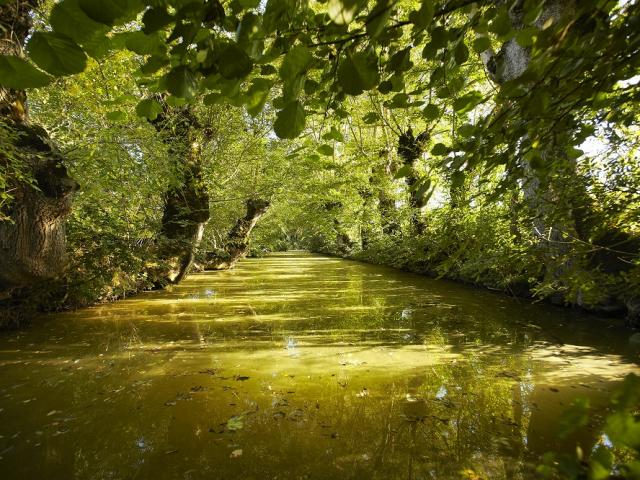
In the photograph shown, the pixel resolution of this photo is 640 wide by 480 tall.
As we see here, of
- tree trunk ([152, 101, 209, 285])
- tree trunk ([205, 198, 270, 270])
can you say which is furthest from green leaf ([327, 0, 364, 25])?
tree trunk ([205, 198, 270, 270])

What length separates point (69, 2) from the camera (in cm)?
73

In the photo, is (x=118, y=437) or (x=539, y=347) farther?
(x=539, y=347)

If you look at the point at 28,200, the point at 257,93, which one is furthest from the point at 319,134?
the point at 28,200

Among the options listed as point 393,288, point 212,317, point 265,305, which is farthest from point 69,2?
point 393,288

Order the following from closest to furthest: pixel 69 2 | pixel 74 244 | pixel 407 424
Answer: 1. pixel 69 2
2. pixel 407 424
3. pixel 74 244

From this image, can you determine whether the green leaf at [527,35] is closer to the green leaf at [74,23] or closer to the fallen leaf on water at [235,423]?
the green leaf at [74,23]

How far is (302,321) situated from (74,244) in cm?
480

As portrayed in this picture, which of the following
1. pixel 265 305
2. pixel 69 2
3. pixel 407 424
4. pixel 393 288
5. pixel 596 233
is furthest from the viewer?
pixel 393 288

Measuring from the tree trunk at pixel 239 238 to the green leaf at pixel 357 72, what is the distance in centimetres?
1482

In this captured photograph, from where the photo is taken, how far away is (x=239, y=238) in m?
17.3

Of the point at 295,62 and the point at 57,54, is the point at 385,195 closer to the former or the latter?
the point at 295,62

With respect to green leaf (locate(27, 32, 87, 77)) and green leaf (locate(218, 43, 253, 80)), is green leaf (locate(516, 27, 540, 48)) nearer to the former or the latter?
green leaf (locate(218, 43, 253, 80))

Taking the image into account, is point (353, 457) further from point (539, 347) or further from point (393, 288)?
point (393, 288)

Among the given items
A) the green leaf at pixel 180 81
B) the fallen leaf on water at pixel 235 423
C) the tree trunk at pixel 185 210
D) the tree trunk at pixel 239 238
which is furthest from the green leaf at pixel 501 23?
the tree trunk at pixel 239 238
